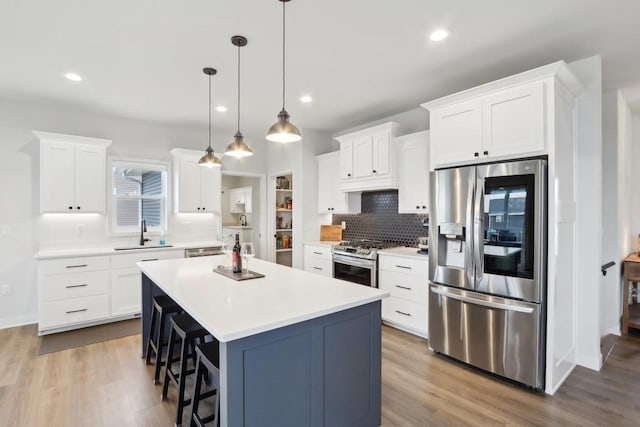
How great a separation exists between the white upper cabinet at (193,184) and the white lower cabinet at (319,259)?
159 centimetres

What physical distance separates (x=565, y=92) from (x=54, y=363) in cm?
496

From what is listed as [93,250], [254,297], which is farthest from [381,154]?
[93,250]

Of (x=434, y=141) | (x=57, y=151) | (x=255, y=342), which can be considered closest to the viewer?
(x=255, y=342)

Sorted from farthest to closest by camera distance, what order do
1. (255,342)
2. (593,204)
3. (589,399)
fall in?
(593,204) → (589,399) → (255,342)

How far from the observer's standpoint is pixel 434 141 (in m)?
3.13

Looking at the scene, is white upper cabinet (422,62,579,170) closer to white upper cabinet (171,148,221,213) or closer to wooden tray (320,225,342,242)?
wooden tray (320,225,342,242)

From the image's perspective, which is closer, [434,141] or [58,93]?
[434,141]

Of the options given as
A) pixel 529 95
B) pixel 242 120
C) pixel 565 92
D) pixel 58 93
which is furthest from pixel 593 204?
pixel 58 93

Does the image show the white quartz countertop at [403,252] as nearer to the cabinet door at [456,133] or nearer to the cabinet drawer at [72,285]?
the cabinet door at [456,133]

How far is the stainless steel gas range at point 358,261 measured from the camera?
3912mm

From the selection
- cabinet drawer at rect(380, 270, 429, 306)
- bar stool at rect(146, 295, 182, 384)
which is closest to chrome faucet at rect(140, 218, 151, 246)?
bar stool at rect(146, 295, 182, 384)

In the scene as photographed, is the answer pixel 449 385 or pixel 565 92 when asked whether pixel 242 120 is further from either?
pixel 449 385

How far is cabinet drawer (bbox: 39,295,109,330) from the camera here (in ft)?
11.9

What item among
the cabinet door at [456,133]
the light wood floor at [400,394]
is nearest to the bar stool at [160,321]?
the light wood floor at [400,394]
